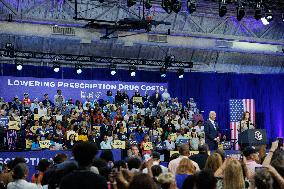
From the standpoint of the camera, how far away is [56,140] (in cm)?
Answer: 1748

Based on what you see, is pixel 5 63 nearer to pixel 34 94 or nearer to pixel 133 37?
pixel 34 94

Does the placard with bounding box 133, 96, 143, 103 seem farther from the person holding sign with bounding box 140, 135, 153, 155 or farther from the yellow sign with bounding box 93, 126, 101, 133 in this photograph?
the person holding sign with bounding box 140, 135, 153, 155

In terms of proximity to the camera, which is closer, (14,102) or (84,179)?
(84,179)

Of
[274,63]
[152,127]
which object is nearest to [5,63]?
[152,127]

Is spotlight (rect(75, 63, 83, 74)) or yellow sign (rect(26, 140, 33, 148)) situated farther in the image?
spotlight (rect(75, 63, 83, 74))

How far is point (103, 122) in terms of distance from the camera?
19688mm

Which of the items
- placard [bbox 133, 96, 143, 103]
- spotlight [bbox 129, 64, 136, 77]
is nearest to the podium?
placard [bbox 133, 96, 143, 103]

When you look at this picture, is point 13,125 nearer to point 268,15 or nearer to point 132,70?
point 132,70

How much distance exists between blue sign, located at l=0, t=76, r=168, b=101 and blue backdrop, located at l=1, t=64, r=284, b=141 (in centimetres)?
138

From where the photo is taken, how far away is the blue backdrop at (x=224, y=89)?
82.1 feet

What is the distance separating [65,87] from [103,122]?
3.13 meters

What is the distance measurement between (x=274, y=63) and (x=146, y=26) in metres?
10.9

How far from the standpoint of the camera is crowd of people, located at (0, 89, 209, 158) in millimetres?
17438

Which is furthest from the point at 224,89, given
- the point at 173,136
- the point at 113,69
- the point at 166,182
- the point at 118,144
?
the point at 166,182
